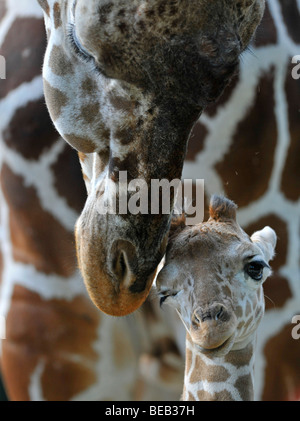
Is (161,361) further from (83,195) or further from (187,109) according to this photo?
(187,109)

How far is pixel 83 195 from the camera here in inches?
64.4

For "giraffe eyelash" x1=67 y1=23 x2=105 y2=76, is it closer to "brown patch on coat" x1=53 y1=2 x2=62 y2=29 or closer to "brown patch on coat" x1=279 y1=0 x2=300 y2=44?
"brown patch on coat" x1=53 y1=2 x2=62 y2=29

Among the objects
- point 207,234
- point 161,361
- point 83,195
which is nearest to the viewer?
point 207,234

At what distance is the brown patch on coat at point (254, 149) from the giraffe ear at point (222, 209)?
0.46m

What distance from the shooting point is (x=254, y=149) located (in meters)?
1.55

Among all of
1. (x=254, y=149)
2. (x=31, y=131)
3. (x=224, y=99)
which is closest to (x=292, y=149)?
(x=254, y=149)

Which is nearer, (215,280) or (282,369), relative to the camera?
(215,280)

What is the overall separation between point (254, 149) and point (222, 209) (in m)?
0.50

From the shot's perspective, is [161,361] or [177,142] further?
[161,361]

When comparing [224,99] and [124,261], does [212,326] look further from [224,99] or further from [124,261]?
[224,99]

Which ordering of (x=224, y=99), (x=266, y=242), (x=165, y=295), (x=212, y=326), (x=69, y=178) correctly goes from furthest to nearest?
(x=69, y=178) → (x=224, y=99) → (x=266, y=242) → (x=165, y=295) → (x=212, y=326)

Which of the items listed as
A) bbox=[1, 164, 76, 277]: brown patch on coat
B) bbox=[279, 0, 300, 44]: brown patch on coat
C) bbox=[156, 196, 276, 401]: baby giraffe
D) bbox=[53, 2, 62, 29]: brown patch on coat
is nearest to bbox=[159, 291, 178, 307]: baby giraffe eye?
bbox=[156, 196, 276, 401]: baby giraffe

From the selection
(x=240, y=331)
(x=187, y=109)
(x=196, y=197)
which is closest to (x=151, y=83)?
(x=187, y=109)

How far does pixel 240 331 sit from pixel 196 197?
513mm
